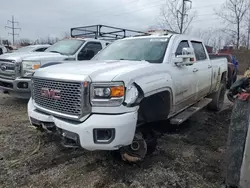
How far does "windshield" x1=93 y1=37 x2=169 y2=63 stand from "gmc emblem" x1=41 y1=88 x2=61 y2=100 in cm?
145

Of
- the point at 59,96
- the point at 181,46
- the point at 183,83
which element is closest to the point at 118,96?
the point at 59,96

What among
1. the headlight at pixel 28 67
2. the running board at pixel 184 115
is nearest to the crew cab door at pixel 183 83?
the running board at pixel 184 115

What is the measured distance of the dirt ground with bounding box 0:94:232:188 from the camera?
2.96 m

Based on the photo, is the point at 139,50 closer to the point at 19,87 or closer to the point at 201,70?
the point at 201,70

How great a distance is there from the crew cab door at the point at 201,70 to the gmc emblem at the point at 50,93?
8.68 feet

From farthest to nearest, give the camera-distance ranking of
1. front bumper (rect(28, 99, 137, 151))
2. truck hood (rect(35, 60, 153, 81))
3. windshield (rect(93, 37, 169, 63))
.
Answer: windshield (rect(93, 37, 169, 63)) → truck hood (rect(35, 60, 153, 81)) → front bumper (rect(28, 99, 137, 151))

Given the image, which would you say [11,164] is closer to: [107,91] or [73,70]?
[73,70]

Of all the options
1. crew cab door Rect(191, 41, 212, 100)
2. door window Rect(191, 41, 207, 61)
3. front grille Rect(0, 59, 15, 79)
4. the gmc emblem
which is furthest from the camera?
front grille Rect(0, 59, 15, 79)

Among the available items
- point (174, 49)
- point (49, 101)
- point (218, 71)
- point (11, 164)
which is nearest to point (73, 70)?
point (49, 101)

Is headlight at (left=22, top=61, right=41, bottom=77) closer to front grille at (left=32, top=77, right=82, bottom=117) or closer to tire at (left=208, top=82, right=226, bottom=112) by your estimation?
front grille at (left=32, top=77, right=82, bottom=117)

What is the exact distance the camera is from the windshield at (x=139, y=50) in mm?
3969

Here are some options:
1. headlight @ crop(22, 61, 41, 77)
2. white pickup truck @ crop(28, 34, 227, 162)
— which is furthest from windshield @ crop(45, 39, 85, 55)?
white pickup truck @ crop(28, 34, 227, 162)

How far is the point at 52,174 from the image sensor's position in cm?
310

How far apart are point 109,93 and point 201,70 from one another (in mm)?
2896
